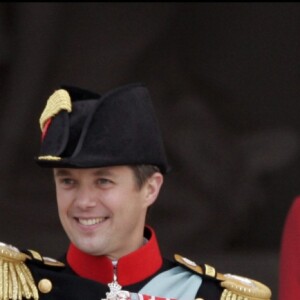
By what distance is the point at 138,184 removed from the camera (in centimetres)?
319

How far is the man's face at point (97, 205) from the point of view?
3.12m

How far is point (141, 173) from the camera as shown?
10.5 ft

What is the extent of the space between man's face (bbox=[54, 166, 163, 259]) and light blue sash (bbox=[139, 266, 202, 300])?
5.9 inches

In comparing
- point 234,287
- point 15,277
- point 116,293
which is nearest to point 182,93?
point 234,287

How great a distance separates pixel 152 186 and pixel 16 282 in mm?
363

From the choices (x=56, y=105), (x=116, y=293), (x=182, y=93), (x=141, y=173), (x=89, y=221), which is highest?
(x=182, y=93)

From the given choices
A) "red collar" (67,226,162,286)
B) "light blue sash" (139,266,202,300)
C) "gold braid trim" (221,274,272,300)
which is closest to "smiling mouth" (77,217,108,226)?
"red collar" (67,226,162,286)

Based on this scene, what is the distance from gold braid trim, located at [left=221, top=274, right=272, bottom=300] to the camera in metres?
3.30

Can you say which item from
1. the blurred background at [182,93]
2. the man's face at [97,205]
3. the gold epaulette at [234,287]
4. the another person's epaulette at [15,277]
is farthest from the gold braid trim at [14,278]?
the blurred background at [182,93]

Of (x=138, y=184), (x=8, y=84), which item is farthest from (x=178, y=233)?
(x=138, y=184)

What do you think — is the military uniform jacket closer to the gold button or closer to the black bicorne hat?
the gold button

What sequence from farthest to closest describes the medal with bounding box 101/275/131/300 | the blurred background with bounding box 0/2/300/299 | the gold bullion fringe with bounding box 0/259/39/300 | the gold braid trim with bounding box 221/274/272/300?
1. the blurred background with bounding box 0/2/300/299
2. the gold braid trim with bounding box 221/274/272/300
3. the medal with bounding box 101/275/131/300
4. the gold bullion fringe with bounding box 0/259/39/300

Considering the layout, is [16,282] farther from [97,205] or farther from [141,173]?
[141,173]

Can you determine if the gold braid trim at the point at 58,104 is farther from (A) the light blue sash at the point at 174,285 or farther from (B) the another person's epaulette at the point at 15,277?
(A) the light blue sash at the point at 174,285
